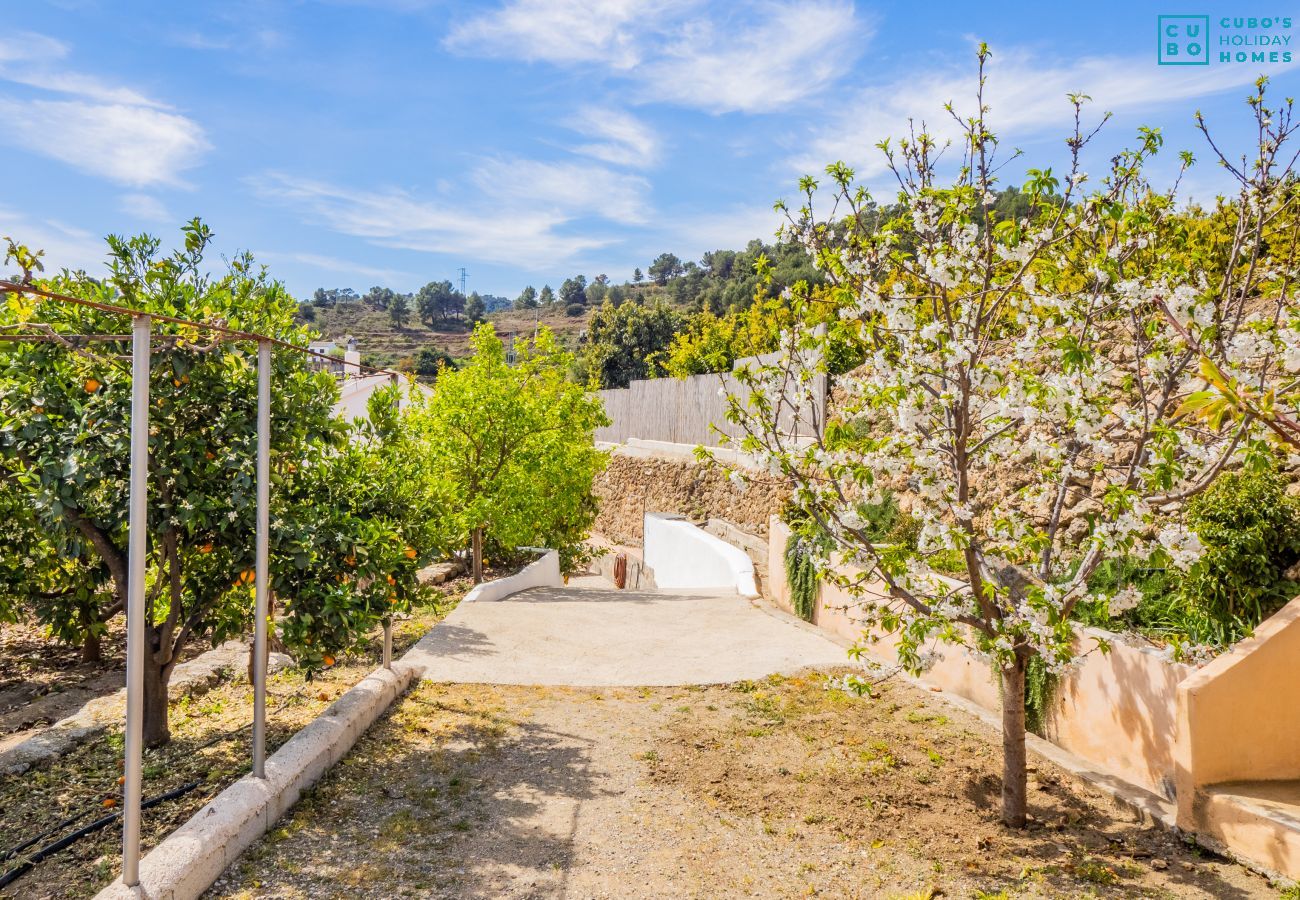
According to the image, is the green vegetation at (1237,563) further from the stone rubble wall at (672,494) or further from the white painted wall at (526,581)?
the stone rubble wall at (672,494)

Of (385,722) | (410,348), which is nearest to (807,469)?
(385,722)

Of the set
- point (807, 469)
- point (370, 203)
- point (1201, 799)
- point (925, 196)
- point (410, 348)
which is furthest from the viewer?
point (410, 348)

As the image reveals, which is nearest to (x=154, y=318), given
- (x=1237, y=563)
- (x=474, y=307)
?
(x=1237, y=563)

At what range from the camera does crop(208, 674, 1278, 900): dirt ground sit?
12.1 ft

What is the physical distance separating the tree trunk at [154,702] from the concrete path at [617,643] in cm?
221

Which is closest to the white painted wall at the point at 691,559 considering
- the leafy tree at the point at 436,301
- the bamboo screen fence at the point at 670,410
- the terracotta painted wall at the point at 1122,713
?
the bamboo screen fence at the point at 670,410

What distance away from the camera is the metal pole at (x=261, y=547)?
168 inches

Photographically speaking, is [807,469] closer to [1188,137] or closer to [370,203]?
[1188,137]

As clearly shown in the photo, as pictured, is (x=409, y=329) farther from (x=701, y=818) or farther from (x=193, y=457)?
(x=701, y=818)

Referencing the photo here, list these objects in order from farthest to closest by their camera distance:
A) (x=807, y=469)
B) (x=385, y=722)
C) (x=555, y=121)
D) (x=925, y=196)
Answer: (x=555, y=121), (x=385, y=722), (x=807, y=469), (x=925, y=196)

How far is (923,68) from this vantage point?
21.3 ft

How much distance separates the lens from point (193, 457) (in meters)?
4.65

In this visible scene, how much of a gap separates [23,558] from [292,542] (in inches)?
111

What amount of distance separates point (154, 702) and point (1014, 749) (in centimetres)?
525
